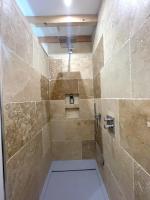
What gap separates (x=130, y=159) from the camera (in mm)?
1073

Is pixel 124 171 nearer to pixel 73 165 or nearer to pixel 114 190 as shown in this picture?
pixel 114 190

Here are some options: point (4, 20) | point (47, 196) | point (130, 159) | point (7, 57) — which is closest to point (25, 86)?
point (7, 57)

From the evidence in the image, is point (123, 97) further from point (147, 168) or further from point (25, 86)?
point (25, 86)

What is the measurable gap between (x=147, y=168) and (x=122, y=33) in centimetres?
85

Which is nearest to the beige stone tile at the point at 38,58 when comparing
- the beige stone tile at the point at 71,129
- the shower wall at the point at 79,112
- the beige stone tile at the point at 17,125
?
the shower wall at the point at 79,112

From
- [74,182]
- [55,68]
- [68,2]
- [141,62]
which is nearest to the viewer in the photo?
[141,62]

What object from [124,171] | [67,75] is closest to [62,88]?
[67,75]

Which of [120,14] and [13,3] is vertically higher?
[13,3]

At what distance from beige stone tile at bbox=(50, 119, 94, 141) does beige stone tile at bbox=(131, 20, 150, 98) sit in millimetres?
1997

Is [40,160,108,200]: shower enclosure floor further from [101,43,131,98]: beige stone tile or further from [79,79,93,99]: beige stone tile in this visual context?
[101,43,131,98]: beige stone tile

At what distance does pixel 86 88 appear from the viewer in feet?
9.55

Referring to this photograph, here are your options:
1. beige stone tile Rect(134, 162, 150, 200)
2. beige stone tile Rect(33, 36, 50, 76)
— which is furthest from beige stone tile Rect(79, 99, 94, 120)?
beige stone tile Rect(134, 162, 150, 200)

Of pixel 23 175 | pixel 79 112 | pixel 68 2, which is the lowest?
pixel 23 175

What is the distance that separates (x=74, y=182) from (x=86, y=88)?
4.80 ft
